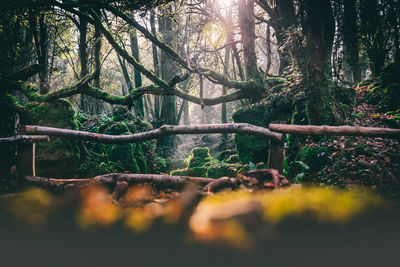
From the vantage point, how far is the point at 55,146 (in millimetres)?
5855

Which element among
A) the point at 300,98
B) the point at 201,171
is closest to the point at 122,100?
the point at 201,171

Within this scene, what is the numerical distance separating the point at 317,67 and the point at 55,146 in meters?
7.22

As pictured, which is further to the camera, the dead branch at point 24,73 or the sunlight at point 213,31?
the sunlight at point 213,31

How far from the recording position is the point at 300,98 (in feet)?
20.6

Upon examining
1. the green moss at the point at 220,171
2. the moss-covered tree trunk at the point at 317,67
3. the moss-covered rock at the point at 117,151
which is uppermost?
the moss-covered tree trunk at the point at 317,67

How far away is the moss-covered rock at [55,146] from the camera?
559cm

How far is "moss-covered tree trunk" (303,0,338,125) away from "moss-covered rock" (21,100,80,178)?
21.7 ft

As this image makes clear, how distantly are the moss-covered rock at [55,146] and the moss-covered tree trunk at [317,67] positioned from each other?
21.7 feet

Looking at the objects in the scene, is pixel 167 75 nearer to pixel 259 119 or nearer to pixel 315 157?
pixel 259 119

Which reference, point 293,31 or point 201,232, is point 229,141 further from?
point 201,232

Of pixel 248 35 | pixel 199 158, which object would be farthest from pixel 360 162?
pixel 248 35

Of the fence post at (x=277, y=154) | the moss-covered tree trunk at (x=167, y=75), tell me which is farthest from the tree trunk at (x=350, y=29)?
the moss-covered tree trunk at (x=167, y=75)

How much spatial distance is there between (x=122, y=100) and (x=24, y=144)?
4463 millimetres

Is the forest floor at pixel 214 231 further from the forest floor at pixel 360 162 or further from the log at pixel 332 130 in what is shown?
the forest floor at pixel 360 162
